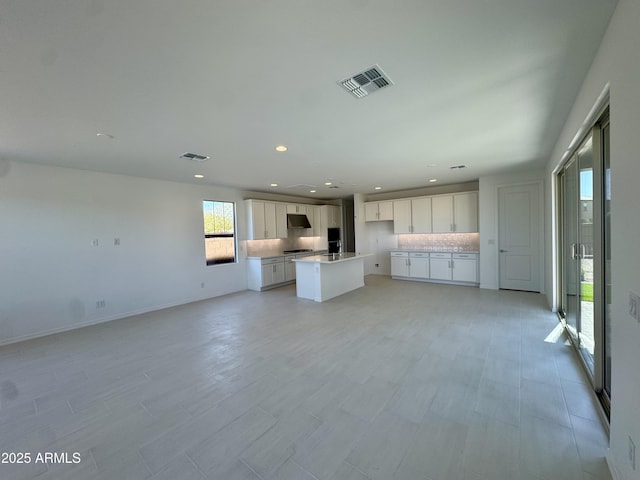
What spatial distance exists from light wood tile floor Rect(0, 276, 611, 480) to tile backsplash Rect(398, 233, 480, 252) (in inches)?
132

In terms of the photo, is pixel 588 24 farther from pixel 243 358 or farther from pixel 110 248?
pixel 110 248

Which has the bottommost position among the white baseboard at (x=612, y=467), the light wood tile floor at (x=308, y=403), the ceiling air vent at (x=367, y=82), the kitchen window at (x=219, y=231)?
the light wood tile floor at (x=308, y=403)

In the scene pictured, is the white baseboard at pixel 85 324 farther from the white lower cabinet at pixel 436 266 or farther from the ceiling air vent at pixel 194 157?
the white lower cabinet at pixel 436 266

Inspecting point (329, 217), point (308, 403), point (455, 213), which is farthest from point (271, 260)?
point (308, 403)

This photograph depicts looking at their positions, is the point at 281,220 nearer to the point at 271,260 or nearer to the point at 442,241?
the point at 271,260

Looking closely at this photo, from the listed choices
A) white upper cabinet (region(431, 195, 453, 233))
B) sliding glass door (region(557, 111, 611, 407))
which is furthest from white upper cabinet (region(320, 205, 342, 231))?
sliding glass door (region(557, 111, 611, 407))

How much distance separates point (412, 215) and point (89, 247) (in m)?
7.42

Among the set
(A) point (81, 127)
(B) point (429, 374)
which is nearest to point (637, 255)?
(B) point (429, 374)

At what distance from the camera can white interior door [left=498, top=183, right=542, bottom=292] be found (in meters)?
5.84

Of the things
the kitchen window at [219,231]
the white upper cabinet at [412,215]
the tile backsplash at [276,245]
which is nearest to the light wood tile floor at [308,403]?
the kitchen window at [219,231]

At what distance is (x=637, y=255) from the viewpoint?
48.9 inches

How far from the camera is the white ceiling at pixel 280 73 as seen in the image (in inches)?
58.0

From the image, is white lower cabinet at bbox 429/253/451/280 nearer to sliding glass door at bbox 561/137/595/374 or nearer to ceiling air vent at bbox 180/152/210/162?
sliding glass door at bbox 561/137/595/374

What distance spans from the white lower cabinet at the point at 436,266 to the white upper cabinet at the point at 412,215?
706mm
